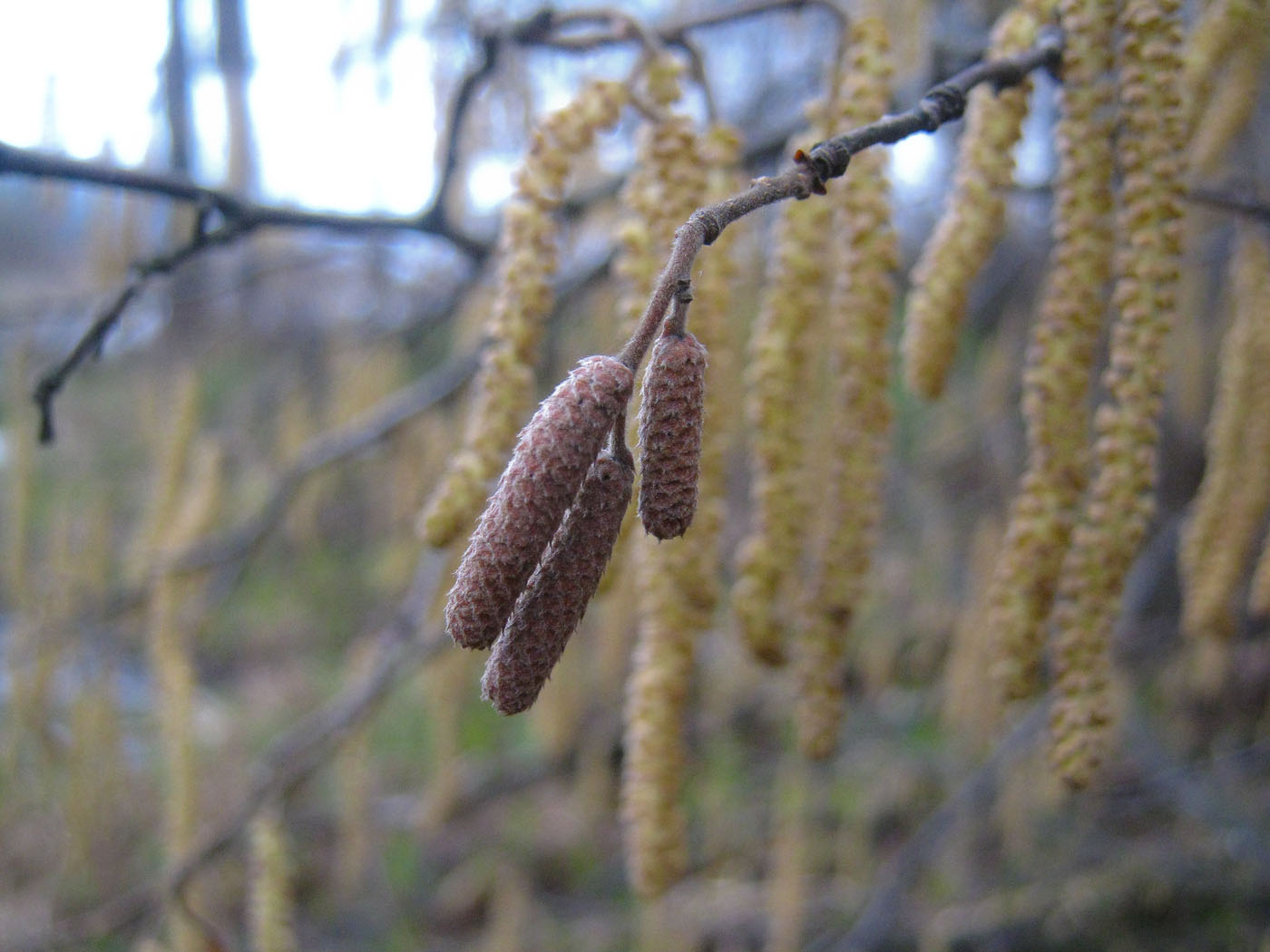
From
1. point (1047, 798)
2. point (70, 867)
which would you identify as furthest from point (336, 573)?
point (1047, 798)

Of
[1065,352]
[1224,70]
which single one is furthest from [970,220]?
[1224,70]

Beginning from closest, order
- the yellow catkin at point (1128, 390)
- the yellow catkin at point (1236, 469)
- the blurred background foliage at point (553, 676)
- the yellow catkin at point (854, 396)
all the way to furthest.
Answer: the yellow catkin at point (1128, 390), the yellow catkin at point (854, 396), the yellow catkin at point (1236, 469), the blurred background foliage at point (553, 676)

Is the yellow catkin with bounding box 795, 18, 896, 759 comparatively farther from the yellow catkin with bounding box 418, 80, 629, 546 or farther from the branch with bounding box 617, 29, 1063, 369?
the yellow catkin with bounding box 418, 80, 629, 546

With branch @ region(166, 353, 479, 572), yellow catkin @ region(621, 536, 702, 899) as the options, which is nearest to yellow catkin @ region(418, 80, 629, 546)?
yellow catkin @ region(621, 536, 702, 899)

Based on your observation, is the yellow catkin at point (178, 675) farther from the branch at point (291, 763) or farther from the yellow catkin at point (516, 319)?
the yellow catkin at point (516, 319)

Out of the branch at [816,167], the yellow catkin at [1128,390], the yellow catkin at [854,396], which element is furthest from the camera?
the yellow catkin at [854,396]

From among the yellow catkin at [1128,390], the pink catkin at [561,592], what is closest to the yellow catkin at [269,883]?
the pink catkin at [561,592]

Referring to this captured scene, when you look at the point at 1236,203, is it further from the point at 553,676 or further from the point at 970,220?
the point at 553,676

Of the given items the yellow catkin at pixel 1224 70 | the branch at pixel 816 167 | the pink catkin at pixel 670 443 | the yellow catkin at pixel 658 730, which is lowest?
the yellow catkin at pixel 658 730
